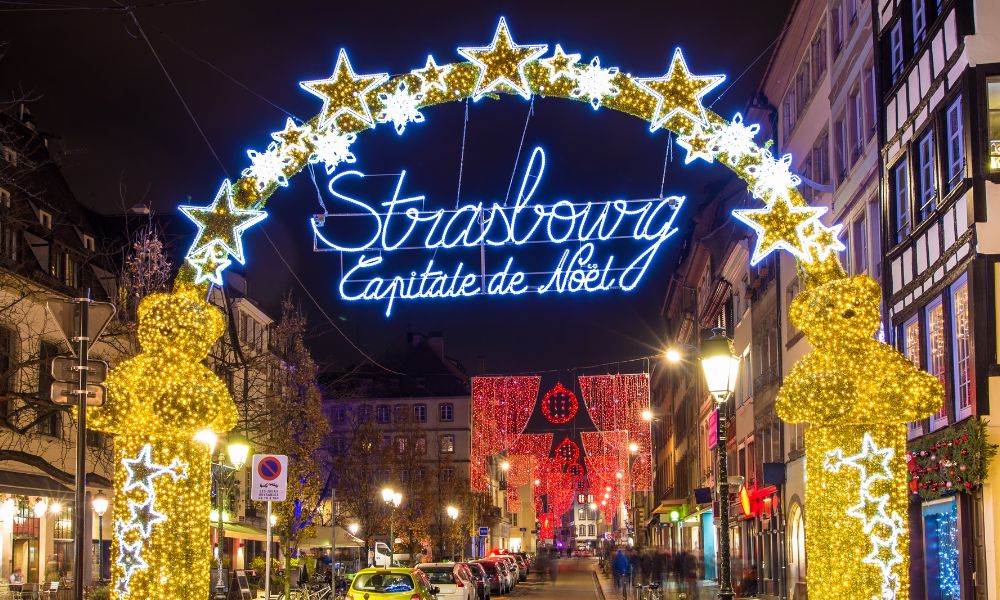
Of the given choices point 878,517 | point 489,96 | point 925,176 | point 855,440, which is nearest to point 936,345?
point 925,176

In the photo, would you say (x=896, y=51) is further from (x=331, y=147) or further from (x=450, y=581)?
(x=450, y=581)

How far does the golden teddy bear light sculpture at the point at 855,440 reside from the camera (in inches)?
470

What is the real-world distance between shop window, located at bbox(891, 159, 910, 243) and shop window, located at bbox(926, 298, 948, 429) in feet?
6.92

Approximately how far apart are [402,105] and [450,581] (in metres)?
22.5

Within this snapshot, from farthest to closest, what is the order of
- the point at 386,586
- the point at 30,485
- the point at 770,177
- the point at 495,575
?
the point at 495,575, the point at 30,485, the point at 386,586, the point at 770,177

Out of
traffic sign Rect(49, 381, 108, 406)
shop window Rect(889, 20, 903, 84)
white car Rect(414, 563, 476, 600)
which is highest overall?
shop window Rect(889, 20, 903, 84)

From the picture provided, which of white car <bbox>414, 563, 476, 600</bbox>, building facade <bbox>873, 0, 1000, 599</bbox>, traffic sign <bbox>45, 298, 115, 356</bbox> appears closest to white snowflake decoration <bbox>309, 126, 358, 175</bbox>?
traffic sign <bbox>45, 298, 115, 356</bbox>

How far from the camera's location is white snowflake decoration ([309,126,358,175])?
46.1ft

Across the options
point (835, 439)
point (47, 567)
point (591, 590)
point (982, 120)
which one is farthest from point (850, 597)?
point (591, 590)

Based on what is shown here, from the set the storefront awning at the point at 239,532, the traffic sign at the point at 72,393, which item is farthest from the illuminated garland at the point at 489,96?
the storefront awning at the point at 239,532

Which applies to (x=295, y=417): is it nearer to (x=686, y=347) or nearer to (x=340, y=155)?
(x=340, y=155)

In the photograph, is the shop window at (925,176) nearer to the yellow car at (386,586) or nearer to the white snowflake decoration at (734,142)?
the white snowflake decoration at (734,142)

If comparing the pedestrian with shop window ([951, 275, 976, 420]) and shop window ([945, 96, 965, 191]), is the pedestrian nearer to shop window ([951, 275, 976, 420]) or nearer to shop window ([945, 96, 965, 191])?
shop window ([951, 275, 976, 420])

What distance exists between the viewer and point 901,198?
23.9m
